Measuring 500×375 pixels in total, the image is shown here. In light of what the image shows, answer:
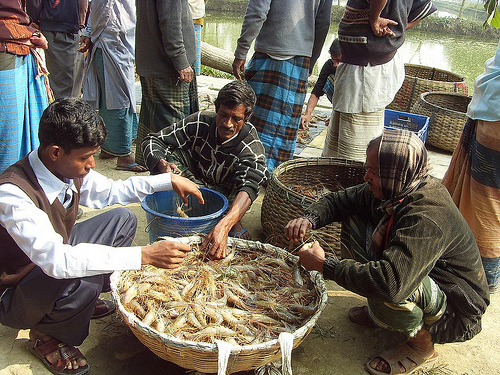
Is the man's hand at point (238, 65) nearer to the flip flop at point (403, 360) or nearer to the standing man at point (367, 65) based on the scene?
the standing man at point (367, 65)

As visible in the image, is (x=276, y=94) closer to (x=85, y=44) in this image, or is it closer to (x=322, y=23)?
(x=322, y=23)

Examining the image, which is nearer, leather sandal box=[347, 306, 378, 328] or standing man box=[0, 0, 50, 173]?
leather sandal box=[347, 306, 378, 328]

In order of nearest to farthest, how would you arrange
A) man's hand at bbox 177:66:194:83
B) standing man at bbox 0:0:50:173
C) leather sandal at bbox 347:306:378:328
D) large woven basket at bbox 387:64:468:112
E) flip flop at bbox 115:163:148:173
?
leather sandal at bbox 347:306:378:328, standing man at bbox 0:0:50:173, man's hand at bbox 177:66:194:83, flip flop at bbox 115:163:148:173, large woven basket at bbox 387:64:468:112

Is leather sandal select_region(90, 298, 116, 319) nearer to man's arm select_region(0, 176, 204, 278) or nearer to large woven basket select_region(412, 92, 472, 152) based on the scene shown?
man's arm select_region(0, 176, 204, 278)

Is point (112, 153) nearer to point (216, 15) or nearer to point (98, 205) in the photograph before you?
point (98, 205)

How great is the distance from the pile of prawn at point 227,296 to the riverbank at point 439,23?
65.7 feet

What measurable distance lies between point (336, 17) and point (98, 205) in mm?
21078

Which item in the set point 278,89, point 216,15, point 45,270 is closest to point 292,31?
point 278,89

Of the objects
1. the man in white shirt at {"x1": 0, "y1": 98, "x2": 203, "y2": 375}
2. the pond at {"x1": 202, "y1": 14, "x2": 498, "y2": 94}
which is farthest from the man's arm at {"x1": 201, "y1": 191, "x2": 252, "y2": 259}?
the pond at {"x1": 202, "y1": 14, "x2": 498, "y2": 94}

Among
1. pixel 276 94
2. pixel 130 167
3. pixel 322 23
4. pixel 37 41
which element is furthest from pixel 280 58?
pixel 37 41

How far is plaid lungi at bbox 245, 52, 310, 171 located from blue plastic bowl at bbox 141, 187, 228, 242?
1.35m

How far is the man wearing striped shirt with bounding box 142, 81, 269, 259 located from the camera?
3.02 meters

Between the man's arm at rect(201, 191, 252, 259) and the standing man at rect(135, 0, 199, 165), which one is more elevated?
the standing man at rect(135, 0, 199, 165)

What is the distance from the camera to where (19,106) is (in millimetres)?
3129
